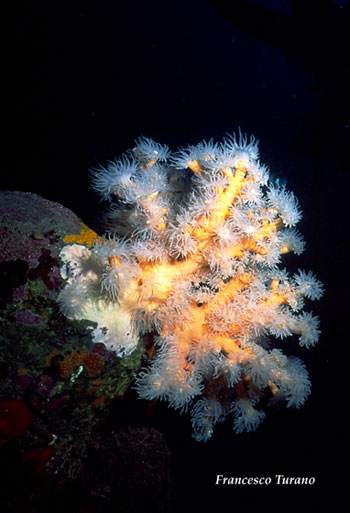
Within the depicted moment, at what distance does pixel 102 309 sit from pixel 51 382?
692 millimetres

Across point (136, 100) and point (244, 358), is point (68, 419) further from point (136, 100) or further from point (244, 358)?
point (136, 100)

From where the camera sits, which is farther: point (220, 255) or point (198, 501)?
point (198, 501)

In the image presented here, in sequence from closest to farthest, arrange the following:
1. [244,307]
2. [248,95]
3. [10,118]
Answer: [244,307]
[10,118]
[248,95]

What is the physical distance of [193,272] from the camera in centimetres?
256

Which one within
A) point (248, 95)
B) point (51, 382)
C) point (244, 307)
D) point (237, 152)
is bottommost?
point (51, 382)

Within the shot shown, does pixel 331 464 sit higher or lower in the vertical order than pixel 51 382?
higher

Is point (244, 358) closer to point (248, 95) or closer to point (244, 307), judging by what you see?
point (244, 307)

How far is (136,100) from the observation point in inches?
611

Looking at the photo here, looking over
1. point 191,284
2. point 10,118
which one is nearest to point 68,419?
point 191,284

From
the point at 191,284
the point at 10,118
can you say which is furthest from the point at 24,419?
the point at 10,118

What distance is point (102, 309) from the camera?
229 centimetres

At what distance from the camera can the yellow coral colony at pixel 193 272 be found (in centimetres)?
223

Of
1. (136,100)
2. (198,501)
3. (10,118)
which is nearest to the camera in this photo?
(198,501)

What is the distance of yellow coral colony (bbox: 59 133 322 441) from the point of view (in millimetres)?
2234
